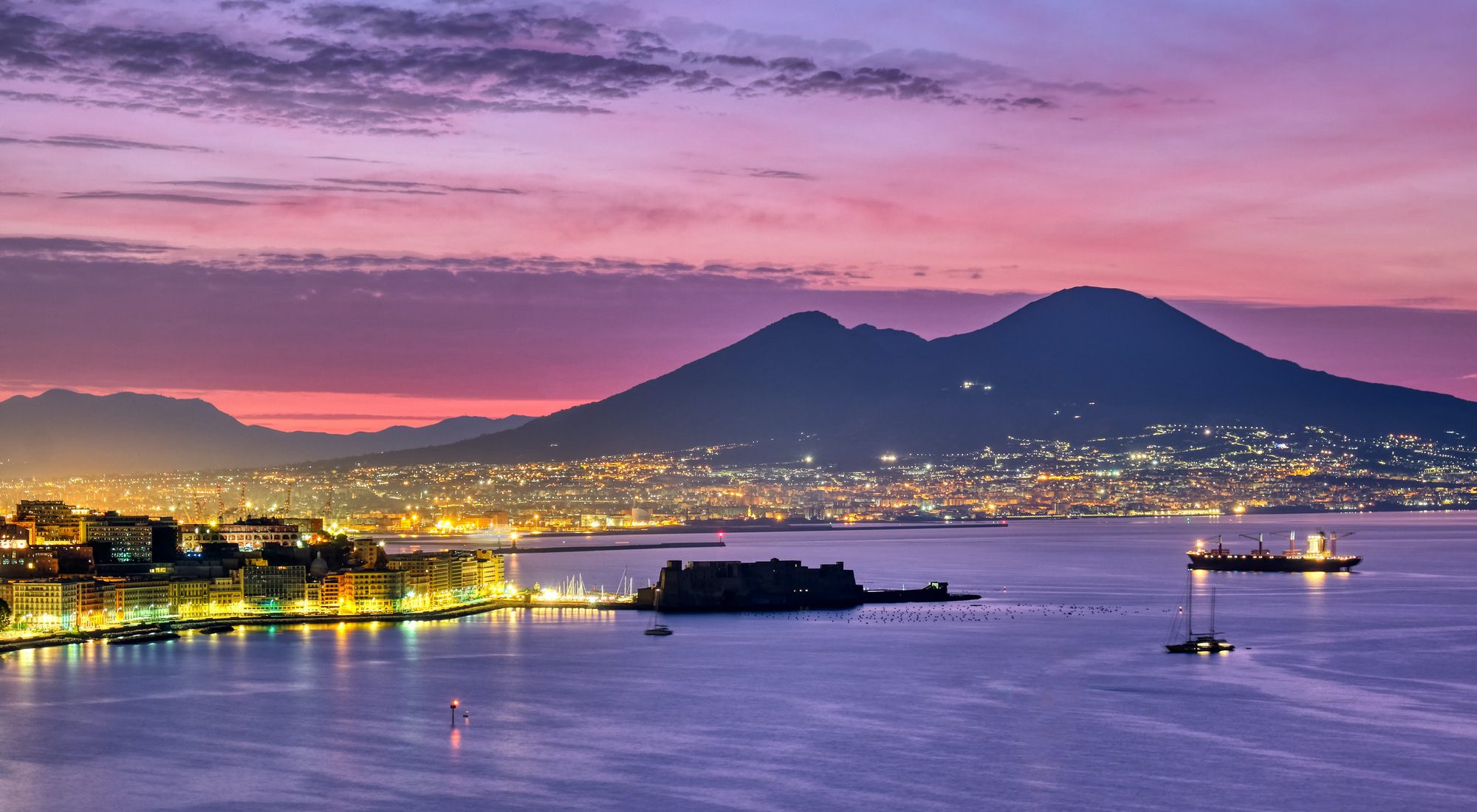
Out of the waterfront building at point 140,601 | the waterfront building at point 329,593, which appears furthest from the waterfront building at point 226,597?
the waterfront building at point 329,593

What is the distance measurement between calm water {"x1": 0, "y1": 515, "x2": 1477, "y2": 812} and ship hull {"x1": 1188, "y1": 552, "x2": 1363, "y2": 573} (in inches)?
1264

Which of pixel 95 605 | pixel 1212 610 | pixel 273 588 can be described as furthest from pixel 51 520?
pixel 1212 610

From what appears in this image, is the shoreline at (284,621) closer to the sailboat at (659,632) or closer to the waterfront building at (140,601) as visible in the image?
the waterfront building at (140,601)

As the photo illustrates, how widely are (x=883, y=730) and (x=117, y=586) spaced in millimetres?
38990

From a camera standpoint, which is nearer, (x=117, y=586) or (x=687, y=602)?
(x=117, y=586)

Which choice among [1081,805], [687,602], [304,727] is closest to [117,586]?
[687,602]

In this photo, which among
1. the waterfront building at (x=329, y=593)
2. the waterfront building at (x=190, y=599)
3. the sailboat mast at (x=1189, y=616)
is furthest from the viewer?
the waterfront building at (x=329, y=593)

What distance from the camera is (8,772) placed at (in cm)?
3684

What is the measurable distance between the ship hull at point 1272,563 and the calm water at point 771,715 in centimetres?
3210

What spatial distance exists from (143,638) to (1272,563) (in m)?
69.3

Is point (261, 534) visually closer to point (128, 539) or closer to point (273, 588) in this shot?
point (128, 539)

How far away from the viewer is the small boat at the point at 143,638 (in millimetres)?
62938

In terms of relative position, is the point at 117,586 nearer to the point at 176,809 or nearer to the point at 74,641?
the point at 74,641

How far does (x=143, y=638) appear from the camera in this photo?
63.7 metres
